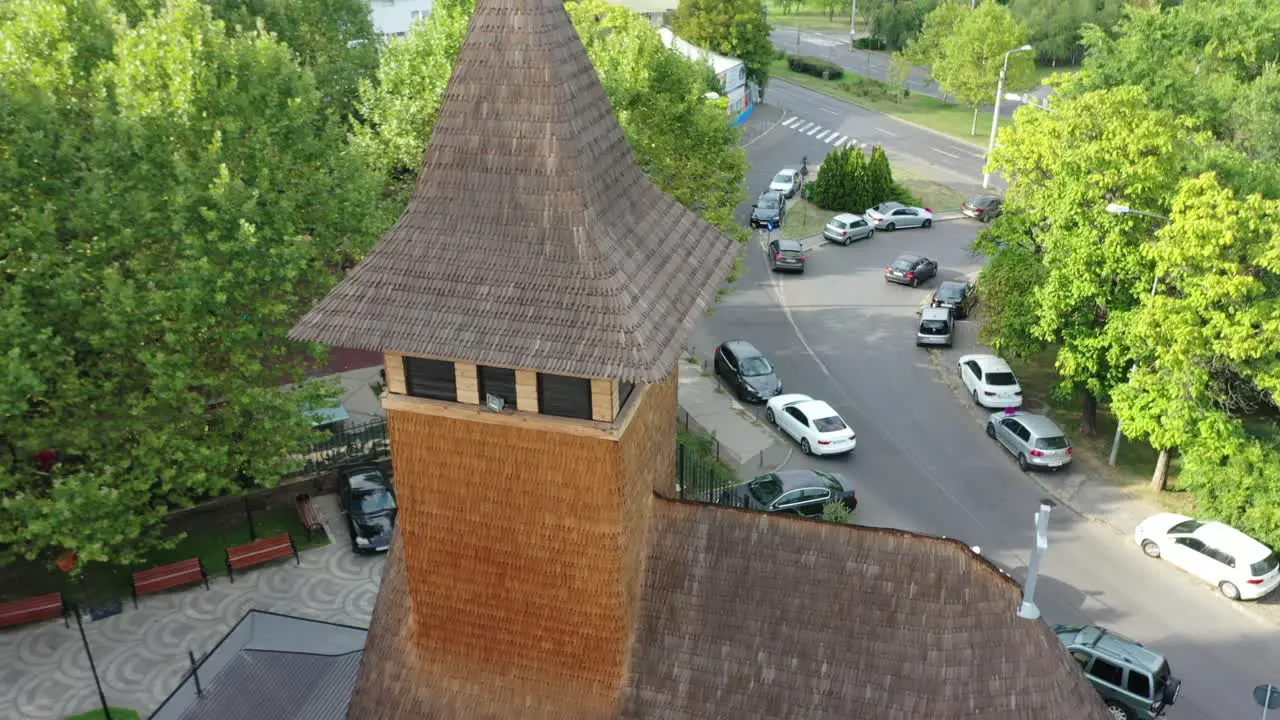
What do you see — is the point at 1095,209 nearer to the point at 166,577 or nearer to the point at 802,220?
the point at 802,220

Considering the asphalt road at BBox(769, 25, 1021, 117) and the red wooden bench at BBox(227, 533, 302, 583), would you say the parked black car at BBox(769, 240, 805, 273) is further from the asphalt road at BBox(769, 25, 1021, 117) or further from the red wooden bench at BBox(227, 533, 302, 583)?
the asphalt road at BBox(769, 25, 1021, 117)

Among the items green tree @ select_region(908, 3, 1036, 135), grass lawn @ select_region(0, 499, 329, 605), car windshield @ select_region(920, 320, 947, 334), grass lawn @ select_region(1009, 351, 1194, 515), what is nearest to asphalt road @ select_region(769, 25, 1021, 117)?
green tree @ select_region(908, 3, 1036, 135)

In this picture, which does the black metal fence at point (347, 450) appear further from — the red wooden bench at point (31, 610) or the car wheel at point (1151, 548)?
the car wheel at point (1151, 548)

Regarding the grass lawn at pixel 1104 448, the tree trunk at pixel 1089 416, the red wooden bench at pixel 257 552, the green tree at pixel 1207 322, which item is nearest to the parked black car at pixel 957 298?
the grass lawn at pixel 1104 448

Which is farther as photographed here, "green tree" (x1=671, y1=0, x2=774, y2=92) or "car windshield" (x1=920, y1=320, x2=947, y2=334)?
"green tree" (x1=671, y1=0, x2=774, y2=92)

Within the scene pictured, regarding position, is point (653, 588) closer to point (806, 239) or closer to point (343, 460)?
point (343, 460)

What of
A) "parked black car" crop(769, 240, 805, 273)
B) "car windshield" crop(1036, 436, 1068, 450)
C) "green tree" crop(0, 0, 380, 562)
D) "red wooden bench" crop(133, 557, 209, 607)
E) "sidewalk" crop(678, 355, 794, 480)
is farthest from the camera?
"parked black car" crop(769, 240, 805, 273)

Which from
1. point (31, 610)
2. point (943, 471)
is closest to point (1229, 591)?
point (943, 471)
